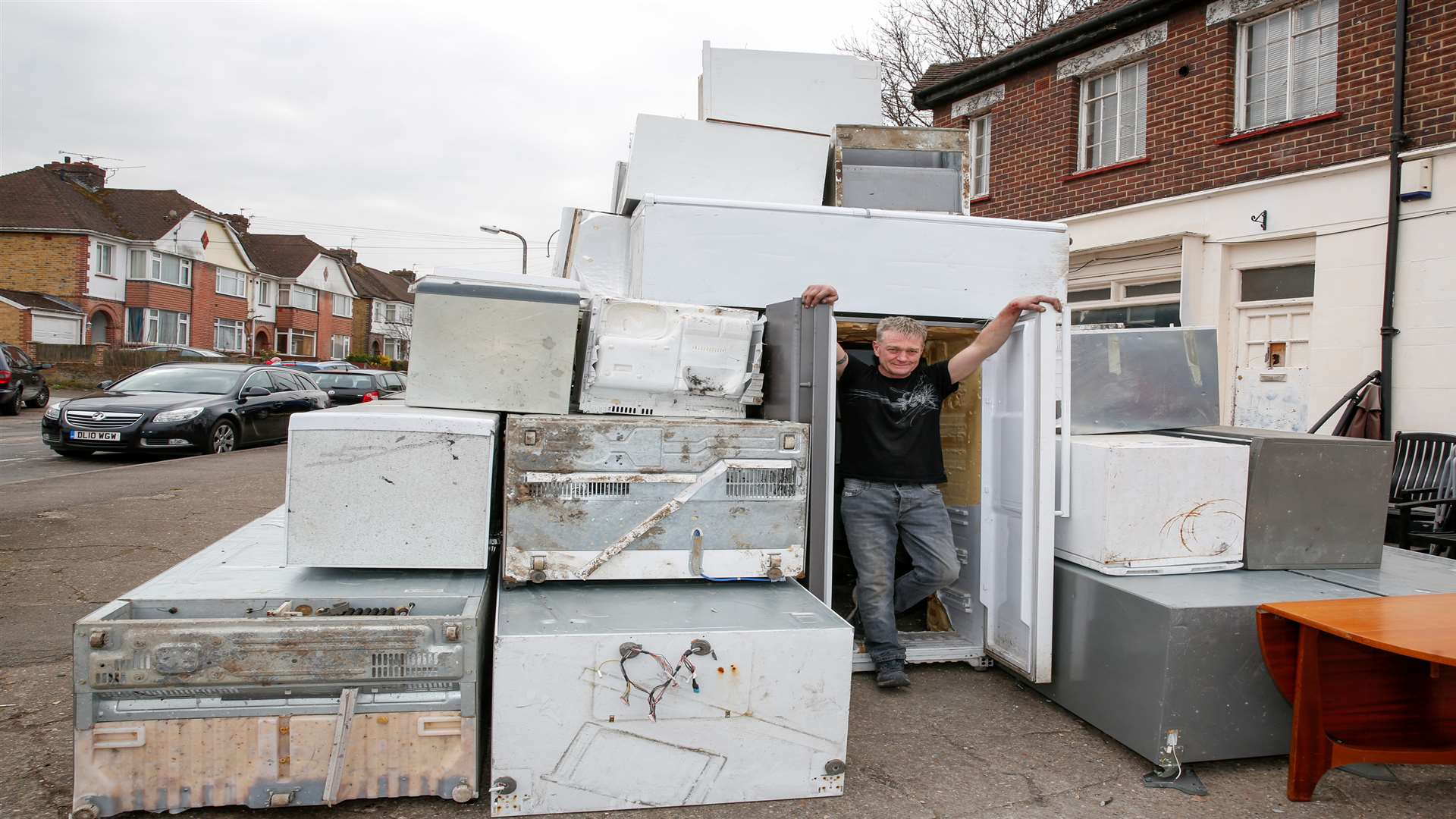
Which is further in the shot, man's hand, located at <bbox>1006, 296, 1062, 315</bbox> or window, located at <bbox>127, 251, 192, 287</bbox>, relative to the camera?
window, located at <bbox>127, 251, 192, 287</bbox>

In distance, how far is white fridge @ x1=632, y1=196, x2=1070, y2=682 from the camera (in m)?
3.95

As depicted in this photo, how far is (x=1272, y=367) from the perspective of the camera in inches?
370

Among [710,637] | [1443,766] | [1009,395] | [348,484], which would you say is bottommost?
[1443,766]

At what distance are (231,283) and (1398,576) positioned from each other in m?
46.3

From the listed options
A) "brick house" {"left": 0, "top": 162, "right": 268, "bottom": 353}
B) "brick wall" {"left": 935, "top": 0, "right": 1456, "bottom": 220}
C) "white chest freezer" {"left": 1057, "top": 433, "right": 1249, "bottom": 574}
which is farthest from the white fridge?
"brick house" {"left": 0, "top": 162, "right": 268, "bottom": 353}

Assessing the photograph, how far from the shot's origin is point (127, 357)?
95.3ft

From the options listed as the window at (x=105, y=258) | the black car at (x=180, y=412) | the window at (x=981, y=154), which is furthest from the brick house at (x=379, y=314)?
the window at (x=981, y=154)

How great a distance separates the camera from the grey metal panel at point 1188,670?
10.9ft

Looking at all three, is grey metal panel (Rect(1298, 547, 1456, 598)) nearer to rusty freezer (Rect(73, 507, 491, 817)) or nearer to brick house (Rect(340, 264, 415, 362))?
rusty freezer (Rect(73, 507, 491, 817))

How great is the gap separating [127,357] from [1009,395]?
32.2 metres

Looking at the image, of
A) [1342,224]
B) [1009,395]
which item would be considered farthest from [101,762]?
[1342,224]

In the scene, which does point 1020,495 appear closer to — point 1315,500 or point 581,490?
point 1315,500

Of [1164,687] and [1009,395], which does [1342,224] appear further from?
[1164,687]

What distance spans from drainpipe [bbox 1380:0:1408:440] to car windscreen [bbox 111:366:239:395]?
13720mm
